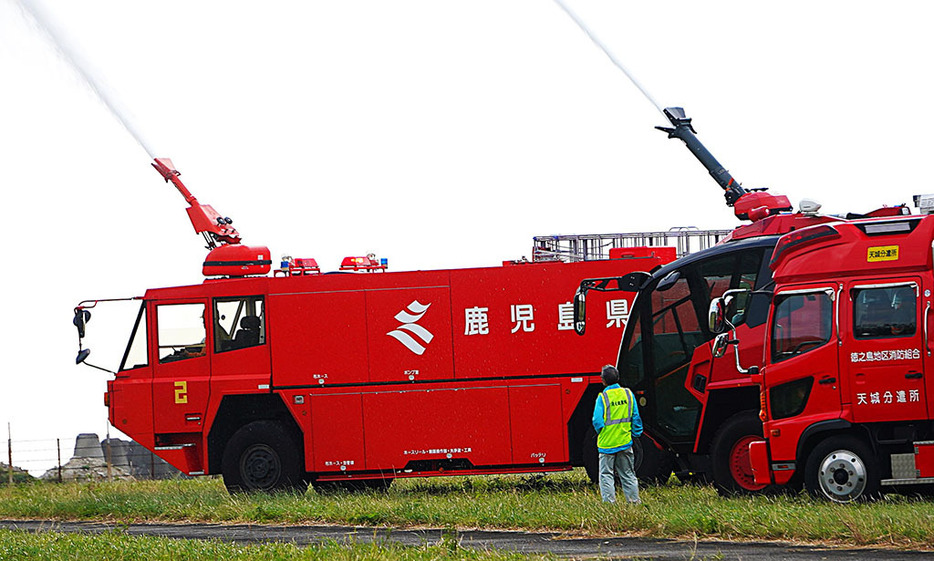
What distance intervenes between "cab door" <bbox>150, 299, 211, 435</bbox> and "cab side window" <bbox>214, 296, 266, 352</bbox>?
216 mm

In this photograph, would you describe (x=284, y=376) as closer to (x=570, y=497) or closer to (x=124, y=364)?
(x=124, y=364)

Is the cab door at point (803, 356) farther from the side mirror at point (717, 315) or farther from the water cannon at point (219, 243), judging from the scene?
the water cannon at point (219, 243)

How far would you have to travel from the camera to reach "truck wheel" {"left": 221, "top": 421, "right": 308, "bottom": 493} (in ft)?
63.4

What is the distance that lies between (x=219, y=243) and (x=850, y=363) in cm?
1136

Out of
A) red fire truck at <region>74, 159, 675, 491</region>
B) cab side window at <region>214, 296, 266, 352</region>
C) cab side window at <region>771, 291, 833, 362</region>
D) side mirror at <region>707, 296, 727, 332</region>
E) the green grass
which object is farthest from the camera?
cab side window at <region>214, 296, 266, 352</region>

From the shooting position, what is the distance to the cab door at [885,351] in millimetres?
14117

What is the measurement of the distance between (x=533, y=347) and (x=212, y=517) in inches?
216

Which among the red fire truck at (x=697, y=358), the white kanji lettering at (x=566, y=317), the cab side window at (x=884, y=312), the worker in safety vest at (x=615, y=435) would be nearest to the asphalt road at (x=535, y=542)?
the worker in safety vest at (x=615, y=435)

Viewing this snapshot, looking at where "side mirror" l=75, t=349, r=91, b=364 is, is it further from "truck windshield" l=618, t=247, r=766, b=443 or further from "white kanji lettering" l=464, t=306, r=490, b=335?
"truck windshield" l=618, t=247, r=766, b=443

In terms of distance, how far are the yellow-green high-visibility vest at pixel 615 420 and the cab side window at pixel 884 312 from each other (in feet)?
9.95

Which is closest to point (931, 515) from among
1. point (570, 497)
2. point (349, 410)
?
point (570, 497)

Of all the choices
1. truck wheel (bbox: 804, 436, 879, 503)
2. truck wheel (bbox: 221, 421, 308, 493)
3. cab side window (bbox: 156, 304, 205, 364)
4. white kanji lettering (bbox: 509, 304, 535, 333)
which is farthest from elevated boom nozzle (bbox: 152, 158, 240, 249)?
truck wheel (bbox: 804, 436, 879, 503)

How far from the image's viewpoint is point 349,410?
19344mm

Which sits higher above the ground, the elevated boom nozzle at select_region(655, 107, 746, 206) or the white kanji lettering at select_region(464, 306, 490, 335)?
the elevated boom nozzle at select_region(655, 107, 746, 206)
